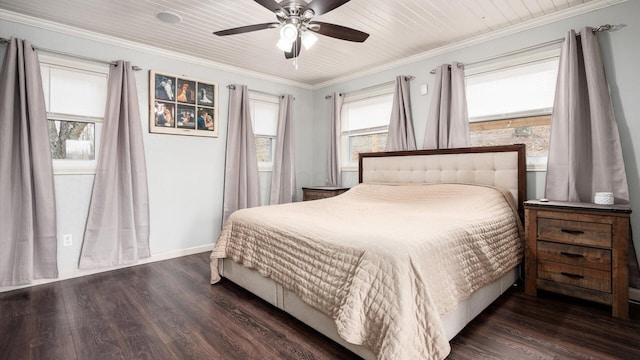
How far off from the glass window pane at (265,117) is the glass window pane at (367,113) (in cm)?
108

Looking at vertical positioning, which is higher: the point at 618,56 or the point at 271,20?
the point at 271,20

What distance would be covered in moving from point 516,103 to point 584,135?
0.69 meters

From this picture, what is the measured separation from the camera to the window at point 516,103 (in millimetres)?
2951

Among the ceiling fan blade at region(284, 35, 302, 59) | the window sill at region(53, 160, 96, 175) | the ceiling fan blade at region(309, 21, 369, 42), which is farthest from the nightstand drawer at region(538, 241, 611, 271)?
the window sill at region(53, 160, 96, 175)

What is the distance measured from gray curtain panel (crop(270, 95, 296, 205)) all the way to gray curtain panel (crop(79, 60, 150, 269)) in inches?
73.1

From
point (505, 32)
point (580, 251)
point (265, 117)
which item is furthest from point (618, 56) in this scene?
point (265, 117)

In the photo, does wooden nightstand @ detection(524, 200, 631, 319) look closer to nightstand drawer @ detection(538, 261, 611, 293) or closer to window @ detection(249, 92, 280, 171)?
nightstand drawer @ detection(538, 261, 611, 293)

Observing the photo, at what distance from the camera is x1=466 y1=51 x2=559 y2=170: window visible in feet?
9.68

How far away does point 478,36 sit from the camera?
130 inches

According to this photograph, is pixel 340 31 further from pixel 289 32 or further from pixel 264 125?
pixel 264 125

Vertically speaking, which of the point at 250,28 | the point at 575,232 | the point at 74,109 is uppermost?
the point at 250,28

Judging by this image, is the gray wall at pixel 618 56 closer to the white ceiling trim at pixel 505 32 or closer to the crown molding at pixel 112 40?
the white ceiling trim at pixel 505 32

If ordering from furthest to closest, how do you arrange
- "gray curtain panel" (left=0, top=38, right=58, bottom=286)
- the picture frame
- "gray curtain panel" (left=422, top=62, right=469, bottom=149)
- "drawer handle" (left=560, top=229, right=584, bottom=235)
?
the picture frame
"gray curtain panel" (left=422, top=62, right=469, bottom=149)
"gray curtain panel" (left=0, top=38, right=58, bottom=286)
"drawer handle" (left=560, top=229, right=584, bottom=235)

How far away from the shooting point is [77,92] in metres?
3.11
